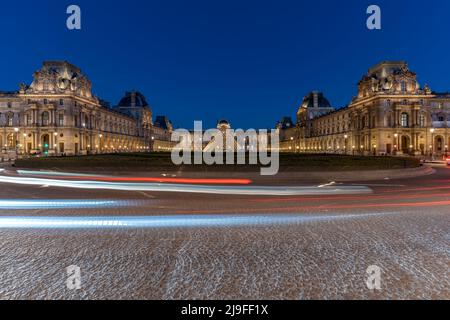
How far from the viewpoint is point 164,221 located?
8.60m

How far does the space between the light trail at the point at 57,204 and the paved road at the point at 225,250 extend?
0.40 ft


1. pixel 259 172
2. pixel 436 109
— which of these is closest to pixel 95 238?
pixel 259 172

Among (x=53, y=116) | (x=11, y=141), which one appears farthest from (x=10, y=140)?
(x=53, y=116)

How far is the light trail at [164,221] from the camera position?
8.09 m

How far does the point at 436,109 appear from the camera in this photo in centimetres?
9350

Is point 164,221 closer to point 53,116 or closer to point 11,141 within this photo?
point 53,116

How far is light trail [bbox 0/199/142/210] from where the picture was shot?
10906 mm

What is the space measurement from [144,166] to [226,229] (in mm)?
19574

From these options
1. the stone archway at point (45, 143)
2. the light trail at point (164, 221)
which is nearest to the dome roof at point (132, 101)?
the stone archway at point (45, 143)

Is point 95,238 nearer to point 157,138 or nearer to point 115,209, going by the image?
point 115,209

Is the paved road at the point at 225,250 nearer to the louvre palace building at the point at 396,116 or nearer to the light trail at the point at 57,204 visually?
the light trail at the point at 57,204

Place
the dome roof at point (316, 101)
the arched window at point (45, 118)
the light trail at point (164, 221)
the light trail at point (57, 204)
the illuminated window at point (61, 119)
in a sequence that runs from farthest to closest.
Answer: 1. the dome roof at point (316, 101)
2. the arched window at point (45, 118)
3. the illuminated window at point (61, 119)
4. the light trail at point (57, 204)
5. the light trail at point (164, 221)

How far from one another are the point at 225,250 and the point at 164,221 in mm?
3107

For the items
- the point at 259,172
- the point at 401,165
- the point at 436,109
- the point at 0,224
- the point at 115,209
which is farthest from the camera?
the point at 436,109
